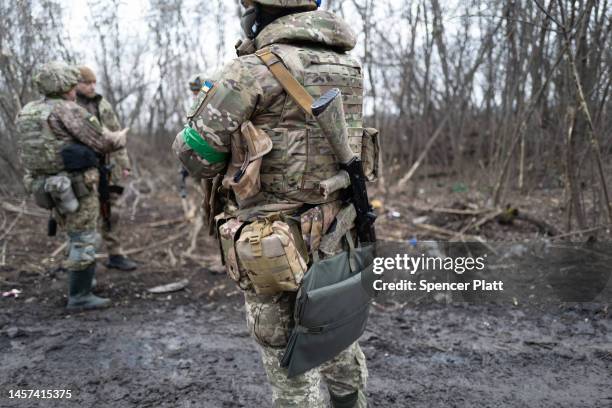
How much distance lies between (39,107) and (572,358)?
4.26 metres

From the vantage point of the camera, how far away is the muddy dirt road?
2.65 m

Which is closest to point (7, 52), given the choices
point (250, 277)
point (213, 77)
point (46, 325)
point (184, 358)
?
point (46, 325)

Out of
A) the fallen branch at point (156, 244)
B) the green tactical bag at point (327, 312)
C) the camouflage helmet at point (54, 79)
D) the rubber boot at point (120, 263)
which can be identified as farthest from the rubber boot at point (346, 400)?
the fallen branch at point (156, 244)

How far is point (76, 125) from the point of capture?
3.70m

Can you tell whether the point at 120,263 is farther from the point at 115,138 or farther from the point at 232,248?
the point at 232,248

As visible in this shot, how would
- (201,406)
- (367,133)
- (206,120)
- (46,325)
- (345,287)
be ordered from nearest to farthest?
(206,120), (345,287), (367,133), (201,406), (46,325)

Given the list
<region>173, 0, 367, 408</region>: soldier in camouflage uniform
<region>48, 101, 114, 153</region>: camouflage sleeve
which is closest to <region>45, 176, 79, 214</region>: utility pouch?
<region>48, 101, 114, 153</region>: camouflage sleeve

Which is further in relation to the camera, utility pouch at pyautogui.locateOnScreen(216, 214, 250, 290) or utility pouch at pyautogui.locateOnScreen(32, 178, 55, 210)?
utility pouch at pyautogui.locateOnScreen(32, 178, 55, 210)

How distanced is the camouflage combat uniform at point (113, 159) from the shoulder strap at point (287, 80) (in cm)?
338

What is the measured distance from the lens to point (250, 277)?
180 centimetres

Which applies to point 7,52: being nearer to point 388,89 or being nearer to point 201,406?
point 201,406

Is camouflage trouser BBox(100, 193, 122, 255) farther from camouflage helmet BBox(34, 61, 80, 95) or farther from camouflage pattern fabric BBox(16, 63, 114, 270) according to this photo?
camouflage helmet BBox(34, 61, 80, 95)

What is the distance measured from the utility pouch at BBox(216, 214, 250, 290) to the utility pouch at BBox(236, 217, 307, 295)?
2.0 inches

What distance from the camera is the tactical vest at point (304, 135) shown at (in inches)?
72.0
